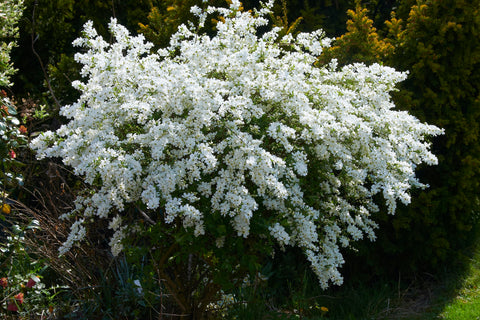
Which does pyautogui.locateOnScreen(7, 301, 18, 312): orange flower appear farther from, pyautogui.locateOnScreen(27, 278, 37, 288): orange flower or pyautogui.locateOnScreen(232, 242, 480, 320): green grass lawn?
pyautogui.locateOnScreen(232, 242, 480, 320): green grass lawn

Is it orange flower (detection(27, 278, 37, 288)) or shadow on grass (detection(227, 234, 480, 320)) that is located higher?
shadow on grass (detection(227, 234, 480, 320))

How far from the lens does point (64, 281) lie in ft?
14.5

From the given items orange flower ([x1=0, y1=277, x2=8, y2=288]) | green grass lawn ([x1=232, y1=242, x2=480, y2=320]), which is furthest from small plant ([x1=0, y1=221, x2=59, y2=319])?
green grass lawn ([x1=232, y1=242, x2=480, y2=320])

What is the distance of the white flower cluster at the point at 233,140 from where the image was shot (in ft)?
9.36

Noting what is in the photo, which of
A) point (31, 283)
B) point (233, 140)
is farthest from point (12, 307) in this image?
point (233, 140)

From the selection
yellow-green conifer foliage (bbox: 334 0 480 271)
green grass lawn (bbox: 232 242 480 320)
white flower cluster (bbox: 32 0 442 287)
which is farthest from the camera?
yellow-green conifer foliage (bbox: 334 0 480 271)

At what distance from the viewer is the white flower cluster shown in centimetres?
285

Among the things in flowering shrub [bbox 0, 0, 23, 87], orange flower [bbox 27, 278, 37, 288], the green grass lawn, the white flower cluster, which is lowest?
orange flower [bbox 27, 278, 37, 288]

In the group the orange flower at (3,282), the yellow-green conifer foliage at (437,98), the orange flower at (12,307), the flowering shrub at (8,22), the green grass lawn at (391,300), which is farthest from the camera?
the yellow-green conifer foliage at (437,98)

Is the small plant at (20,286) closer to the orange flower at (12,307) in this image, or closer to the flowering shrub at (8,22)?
the orange flower at (12,307)

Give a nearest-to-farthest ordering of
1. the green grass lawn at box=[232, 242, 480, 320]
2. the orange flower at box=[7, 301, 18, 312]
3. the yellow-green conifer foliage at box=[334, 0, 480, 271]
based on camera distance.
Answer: the orange flower at box=[7, 301, 18, 312], the green grass lawn at box=[232, 242, 480, 320], the yellow-green conifer foliage at box=[334, 0, 480, 271]

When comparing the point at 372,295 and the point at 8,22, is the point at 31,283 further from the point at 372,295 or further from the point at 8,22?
the point at 372,295

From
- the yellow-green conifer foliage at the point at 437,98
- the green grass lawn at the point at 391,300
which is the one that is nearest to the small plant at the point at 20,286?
the green grass lawn at the point at 391,300

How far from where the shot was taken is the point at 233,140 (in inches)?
A: 114
